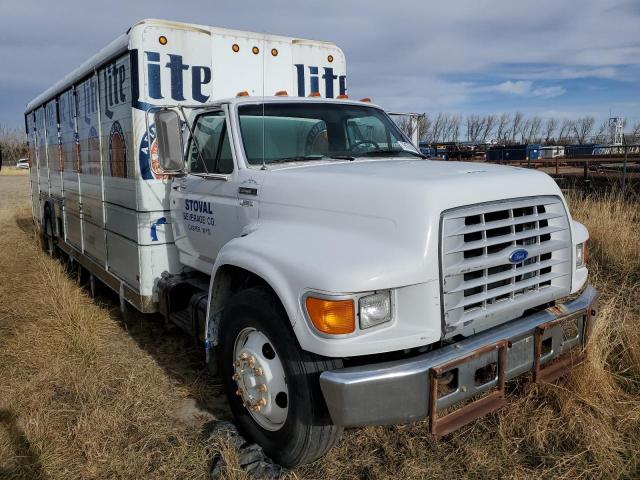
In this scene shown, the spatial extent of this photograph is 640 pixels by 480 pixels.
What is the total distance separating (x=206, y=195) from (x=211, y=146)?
384 mm

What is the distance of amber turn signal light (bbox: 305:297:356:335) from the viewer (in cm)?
255

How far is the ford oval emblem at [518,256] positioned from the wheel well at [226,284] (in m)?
1.50

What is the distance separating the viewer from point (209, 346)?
362 centimetres

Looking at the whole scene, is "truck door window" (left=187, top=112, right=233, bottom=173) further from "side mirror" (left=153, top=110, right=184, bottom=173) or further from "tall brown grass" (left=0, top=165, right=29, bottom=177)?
"tall brown grass" (left=0, top=165, right=29, bottom=177)

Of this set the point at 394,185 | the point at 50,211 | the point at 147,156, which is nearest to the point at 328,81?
the point at 147,156

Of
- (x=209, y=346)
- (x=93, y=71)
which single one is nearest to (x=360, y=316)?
(x=209, y=346)

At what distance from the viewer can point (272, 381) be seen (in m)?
3.07

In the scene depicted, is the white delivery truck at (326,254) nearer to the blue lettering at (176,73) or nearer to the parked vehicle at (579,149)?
the blue lettering at (176,73)

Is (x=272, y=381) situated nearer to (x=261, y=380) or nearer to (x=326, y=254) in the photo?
(x=261, y=380)

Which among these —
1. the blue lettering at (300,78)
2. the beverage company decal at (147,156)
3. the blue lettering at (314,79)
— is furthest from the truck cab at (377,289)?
the blue lettering at (314,79)

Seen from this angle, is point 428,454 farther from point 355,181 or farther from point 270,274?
point 355,181

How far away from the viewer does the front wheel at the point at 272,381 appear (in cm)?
278

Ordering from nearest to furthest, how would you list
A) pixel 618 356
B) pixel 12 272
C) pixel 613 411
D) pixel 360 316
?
1. pixel 360 316
2. pixel 613 411
3. pixel 618 356
4. pixel 12 272

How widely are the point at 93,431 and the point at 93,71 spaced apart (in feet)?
12.3
